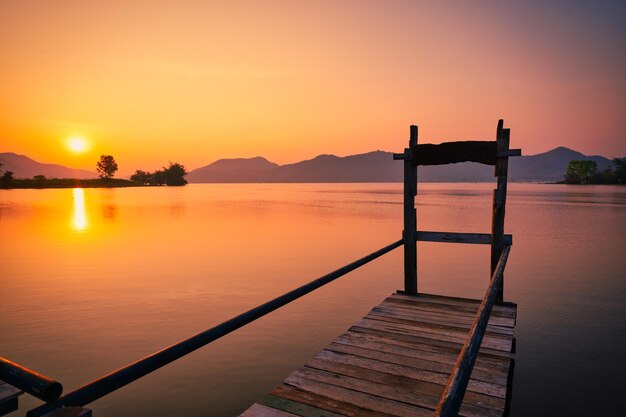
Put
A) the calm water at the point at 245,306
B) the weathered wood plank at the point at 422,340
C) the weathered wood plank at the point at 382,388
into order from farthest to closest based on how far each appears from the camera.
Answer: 1. the calm water at the point at 245,306
2. the weathered wood plank at the point at 422,340
3. the weathered wood plank at the point at 382,388

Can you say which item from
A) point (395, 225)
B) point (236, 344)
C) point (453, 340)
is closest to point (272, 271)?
point (236, 344)

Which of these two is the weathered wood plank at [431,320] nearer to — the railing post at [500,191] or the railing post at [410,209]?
the railing post at [500,191]

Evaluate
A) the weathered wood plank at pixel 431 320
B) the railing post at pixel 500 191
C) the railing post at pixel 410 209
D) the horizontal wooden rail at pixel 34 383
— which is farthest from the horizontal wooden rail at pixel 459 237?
the horizontal wooden rail at pixel 34 383

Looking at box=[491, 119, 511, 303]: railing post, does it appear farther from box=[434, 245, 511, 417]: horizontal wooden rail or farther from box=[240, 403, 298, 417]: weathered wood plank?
box=[240, 403, 298, 417]: weathered wood plank

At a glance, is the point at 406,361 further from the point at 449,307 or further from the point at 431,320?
the point at 449,307

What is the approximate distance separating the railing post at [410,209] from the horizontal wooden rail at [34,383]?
7334 millimetres

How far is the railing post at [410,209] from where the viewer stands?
8.42 m

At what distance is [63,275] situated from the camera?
15711mm

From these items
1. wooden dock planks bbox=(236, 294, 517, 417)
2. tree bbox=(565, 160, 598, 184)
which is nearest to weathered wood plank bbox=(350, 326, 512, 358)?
wooden dock planks bbox=(236, 294, 517, 417)

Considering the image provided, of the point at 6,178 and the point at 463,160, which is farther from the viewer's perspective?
the point at 6,178

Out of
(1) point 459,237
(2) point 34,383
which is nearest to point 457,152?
(1) point 459,237

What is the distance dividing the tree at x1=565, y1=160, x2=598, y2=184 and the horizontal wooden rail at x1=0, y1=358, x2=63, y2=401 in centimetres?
19668

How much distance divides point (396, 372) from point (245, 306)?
7.87 meters

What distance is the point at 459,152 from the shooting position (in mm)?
7832
